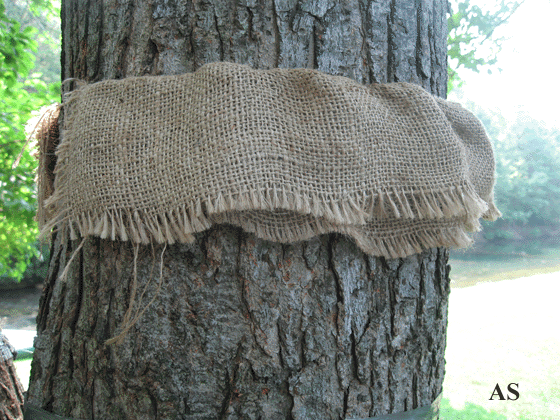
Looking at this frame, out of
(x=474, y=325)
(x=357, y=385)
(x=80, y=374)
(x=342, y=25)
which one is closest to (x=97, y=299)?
(x=80, y=374)

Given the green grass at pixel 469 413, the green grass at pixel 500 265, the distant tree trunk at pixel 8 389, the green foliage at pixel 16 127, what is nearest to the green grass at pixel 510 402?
the green grass at pixel 469 413

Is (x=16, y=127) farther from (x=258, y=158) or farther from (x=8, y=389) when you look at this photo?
(x=258, y=158)

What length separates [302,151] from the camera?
2.74ft

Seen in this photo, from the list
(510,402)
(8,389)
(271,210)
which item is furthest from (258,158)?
(510,402)

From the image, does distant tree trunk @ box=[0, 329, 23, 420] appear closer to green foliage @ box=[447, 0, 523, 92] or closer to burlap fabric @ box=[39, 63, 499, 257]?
burlap fabric @ box=[39, 63, 499, 257]

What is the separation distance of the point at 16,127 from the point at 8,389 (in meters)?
2.03

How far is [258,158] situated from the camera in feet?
2.63

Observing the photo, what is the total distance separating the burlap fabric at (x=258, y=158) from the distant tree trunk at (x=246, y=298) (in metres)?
0.07

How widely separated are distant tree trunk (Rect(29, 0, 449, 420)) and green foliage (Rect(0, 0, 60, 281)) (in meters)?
2.04

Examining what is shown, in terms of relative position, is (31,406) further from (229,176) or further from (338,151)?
(338,151)

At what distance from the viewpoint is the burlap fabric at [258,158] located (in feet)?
2.66

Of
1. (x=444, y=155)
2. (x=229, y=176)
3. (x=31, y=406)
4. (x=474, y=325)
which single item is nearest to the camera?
(x=229, y=176)

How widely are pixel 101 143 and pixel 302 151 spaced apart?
42 cm

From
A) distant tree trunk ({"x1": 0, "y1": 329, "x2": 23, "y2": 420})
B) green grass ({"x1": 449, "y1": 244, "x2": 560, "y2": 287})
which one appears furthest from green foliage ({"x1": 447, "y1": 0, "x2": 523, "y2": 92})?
green grass ({"x1": 449, "y1": 244, "x2": 560, "y2": 287})
